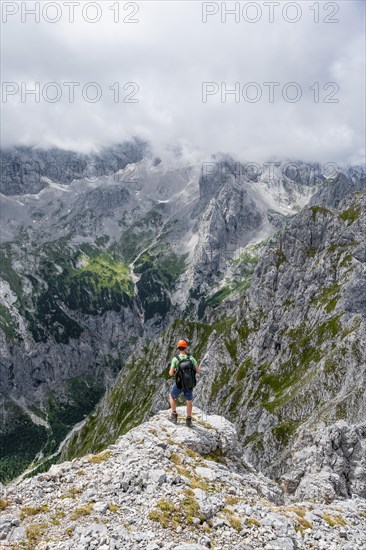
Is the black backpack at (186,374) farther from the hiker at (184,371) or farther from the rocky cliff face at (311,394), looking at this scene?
the rocky cliff face at (311,394)

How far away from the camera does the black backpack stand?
99.4ft

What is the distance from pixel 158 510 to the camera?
21094 mm

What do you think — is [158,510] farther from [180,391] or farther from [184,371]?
[180,391]

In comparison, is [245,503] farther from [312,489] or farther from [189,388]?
[312,489]

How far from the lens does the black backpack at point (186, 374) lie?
99.4 ft

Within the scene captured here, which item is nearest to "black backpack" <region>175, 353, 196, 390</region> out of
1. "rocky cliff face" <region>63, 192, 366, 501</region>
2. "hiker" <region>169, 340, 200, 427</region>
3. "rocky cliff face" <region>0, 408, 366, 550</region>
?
"hiker" <region>169, 340, 200, 427</region>

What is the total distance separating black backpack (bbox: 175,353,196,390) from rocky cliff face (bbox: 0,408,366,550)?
3802mm

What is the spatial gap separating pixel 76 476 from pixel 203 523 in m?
8.46

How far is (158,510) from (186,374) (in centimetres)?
1032

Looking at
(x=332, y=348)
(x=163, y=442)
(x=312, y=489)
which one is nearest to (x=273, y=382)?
(x=332, y=348)

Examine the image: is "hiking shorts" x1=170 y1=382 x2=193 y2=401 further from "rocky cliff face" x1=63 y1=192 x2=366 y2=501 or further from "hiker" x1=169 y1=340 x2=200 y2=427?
"rocky cliff face" x1=63 y1=192 x2=366 y2=501

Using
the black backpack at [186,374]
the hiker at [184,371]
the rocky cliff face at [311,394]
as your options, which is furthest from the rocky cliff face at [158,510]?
the rocky cliff face at [311,394]

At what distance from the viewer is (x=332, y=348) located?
5935 inches

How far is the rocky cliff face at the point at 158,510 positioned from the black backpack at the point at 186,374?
3.80 m
